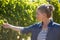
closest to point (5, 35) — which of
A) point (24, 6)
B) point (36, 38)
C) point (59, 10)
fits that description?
point (24, 6)

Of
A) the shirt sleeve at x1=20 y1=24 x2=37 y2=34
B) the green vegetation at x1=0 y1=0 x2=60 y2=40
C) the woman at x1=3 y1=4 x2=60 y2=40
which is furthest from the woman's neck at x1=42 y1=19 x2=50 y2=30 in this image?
the green vegetation at x1=0 y1=0 x2=60 y2=40

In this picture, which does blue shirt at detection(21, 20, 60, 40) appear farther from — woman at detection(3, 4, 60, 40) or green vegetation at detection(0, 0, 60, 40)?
green vegetation at detection(0, 0, 60, 40)

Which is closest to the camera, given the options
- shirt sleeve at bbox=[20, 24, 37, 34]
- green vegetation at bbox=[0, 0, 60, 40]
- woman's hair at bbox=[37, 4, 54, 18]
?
woman's hair at bbox=[37, 4, 54, 18]

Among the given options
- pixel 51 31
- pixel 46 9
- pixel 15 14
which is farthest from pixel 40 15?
pixel 15 14

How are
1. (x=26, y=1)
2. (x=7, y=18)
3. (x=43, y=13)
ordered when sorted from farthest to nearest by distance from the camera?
(x=26, y=1), (x=7, y=18), (x=43, y=13)

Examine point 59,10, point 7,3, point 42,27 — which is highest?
point 42,27

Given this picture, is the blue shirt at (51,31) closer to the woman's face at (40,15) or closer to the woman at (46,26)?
the woman at (46,26)

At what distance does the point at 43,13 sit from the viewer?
4137mm

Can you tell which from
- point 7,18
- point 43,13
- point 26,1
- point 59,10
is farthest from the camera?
point 59,10

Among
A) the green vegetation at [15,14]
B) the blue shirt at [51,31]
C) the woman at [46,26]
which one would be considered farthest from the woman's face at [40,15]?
the green vegetation at [15,14]

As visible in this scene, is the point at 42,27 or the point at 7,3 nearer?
the point at 42,27

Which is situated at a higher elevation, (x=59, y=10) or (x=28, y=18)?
(x=28, y=18)

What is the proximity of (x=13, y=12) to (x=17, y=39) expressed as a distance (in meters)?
1.23

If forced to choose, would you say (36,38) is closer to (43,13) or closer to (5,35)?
(43,13)
